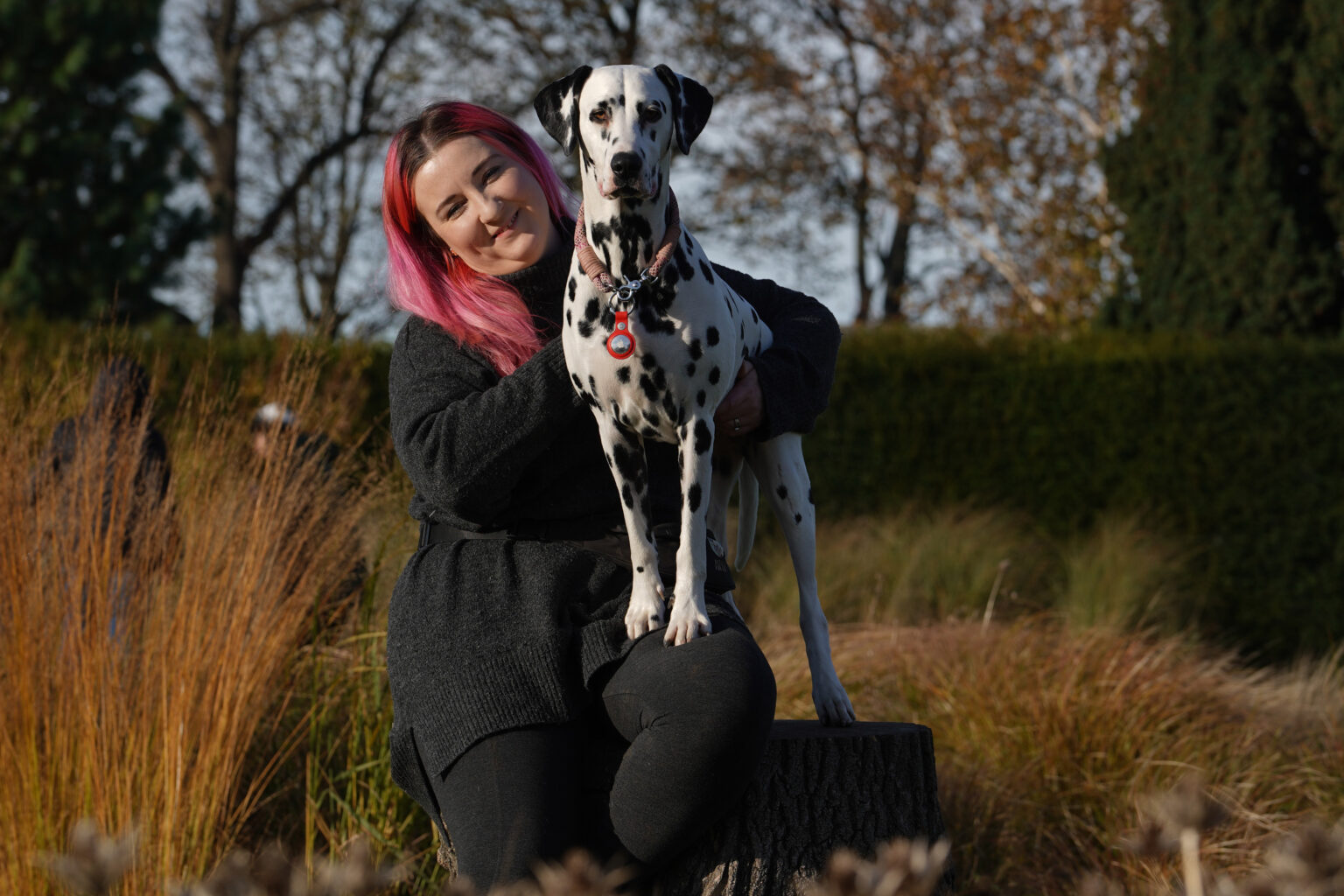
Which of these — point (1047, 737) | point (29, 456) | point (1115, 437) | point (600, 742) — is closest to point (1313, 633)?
point (1115, 437)

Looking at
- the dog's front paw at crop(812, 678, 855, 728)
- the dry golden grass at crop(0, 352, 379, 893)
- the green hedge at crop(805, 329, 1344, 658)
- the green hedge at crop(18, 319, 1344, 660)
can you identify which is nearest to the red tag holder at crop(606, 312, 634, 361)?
the dog's front paw at crop(812, 678, 855, 728)

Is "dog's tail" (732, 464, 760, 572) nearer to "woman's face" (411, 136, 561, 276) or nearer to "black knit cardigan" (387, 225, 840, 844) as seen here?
"black knit cardigan" (387, 225, 840, 844)

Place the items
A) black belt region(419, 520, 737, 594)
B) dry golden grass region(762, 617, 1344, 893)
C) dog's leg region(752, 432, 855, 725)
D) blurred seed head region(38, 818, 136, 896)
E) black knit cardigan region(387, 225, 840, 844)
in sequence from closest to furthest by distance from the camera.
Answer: blurred seed head region(38, 818, 136, 896) → black knit cardigan region(387, 225, 840, 844) → black belt region(419, 520, 737, 594) → dog's leg region(752, 432, 855, 725) → dry golden grass region(762, 617, 1344, 893)

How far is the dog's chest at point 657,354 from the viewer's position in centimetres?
196

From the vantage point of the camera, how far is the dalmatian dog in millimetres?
1929

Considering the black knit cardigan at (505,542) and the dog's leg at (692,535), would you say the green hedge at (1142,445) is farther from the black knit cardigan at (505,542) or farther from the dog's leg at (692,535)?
the dog's leg at (692,535)

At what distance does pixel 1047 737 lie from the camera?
384cm

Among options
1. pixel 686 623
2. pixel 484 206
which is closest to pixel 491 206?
pixel 484 206

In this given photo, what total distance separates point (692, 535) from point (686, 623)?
150 mm

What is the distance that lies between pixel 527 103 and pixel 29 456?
42.4 ft

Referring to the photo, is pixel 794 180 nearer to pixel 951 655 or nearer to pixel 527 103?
pixel 527 103

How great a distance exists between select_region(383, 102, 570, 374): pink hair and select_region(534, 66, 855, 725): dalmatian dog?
0.30 meters

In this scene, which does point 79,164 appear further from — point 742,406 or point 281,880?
point 281,880

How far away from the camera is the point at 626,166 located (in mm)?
1832
